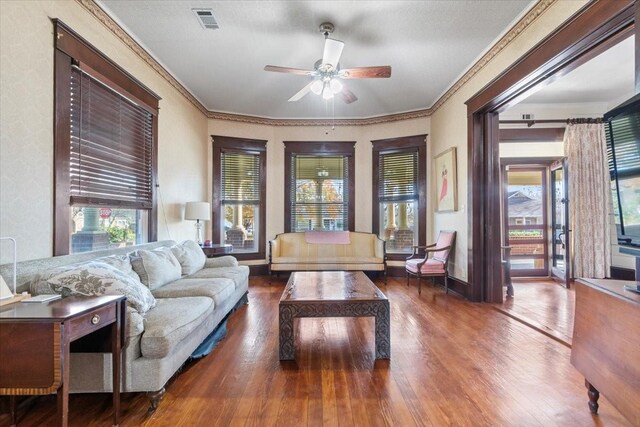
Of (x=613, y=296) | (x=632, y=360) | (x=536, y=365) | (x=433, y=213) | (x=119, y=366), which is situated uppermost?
(x=433, y=213)

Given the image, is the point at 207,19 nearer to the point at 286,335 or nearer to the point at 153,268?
the point at 153,268

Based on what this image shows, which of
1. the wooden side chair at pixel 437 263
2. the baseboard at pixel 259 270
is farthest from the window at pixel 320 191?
the wooden side chair at pixel 437 263

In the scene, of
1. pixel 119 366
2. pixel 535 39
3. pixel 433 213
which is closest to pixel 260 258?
pixel 433 213

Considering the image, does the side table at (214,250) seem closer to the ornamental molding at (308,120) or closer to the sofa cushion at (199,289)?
the sofa cushion at (199,289)

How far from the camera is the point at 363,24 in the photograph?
321 centimetres

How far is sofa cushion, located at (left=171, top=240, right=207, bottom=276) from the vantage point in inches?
144

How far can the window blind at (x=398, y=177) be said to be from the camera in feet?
19.4

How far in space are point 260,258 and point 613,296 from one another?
5.23 meters

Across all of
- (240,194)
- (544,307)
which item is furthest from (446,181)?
(240,194)

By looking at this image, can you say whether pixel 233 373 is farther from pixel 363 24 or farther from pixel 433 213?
pixel 433 213

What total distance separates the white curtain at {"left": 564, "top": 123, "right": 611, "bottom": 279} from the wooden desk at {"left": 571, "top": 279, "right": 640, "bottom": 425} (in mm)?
3895

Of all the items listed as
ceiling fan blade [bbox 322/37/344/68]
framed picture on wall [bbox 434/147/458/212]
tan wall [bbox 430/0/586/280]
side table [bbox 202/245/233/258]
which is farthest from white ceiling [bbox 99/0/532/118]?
side table [bbox 202/245/233/258]

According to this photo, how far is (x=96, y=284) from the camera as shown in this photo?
190cm

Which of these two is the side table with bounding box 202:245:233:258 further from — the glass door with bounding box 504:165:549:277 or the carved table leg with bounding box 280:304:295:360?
the glass door with bounding box 504:165:549:277
